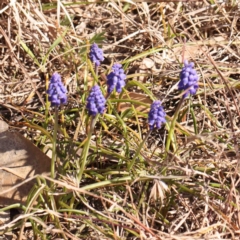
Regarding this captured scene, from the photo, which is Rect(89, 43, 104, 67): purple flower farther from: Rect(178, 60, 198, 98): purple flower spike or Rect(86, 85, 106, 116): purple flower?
Rect(178, 60, 198, 98): purple flower spike

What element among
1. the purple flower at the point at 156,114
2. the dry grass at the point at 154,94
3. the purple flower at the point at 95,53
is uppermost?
the purple flower at the point at 95,53

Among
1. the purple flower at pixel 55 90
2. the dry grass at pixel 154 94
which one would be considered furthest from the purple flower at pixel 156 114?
the purple flower at pixel 55 90

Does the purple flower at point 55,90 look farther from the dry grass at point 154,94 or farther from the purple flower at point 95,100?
the dry grass at point 154,94

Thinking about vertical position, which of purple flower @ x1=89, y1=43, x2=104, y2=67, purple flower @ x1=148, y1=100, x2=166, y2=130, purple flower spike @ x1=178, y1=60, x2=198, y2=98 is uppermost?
purple flower @ x1=89, y1=43, x2=104, y2=67

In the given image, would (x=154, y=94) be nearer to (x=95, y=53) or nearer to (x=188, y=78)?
(x=95, y=53)

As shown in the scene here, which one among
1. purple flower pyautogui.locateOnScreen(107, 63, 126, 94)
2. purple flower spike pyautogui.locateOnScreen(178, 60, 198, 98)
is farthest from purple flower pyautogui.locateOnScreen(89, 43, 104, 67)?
purple flower spike pyautogui.locateOnScreen(178, 60, 198, 98)

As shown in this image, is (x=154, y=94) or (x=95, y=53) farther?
(x=154, y=94)

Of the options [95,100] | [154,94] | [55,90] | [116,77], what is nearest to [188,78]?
[116,77]

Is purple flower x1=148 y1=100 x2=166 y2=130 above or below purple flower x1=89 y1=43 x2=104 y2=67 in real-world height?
below

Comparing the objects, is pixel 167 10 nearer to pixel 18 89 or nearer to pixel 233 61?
pixel 233 61
